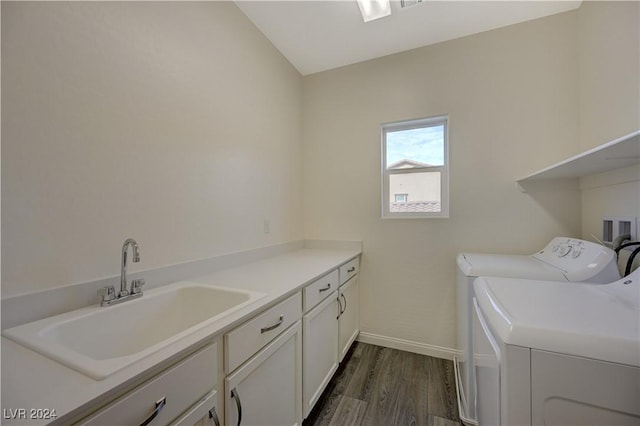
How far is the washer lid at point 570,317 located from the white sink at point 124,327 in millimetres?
917

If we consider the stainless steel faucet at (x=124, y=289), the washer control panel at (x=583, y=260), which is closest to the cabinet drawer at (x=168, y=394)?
the stainless steel faucet at (x=124, y=289)

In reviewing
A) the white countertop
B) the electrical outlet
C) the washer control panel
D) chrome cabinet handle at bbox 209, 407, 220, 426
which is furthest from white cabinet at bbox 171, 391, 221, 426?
the electrical outlet

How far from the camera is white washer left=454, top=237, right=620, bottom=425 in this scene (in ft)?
3.95

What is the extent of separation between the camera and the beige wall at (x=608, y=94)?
1257 millimetres

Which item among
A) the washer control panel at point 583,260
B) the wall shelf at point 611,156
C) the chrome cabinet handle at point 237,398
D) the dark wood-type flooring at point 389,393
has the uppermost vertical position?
the wall shelf at point 611,156

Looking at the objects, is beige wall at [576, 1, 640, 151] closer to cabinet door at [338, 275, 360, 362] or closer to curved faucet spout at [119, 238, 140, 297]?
cabinet door at [338, 275, 360, 362]

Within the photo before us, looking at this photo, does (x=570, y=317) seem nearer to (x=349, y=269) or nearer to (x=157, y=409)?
(x=157, y=409)

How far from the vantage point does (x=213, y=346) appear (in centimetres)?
79

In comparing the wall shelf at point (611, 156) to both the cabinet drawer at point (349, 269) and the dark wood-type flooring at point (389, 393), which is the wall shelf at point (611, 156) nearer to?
the cabinet drawer at point (349, 269)

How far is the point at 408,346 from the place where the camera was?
221 cm

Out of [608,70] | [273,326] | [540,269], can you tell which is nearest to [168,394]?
[273,326]

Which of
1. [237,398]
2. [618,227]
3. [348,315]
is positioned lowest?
[348,315]

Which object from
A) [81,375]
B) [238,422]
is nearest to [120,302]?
[81,375]

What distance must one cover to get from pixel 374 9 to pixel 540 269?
79.9 inches
